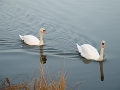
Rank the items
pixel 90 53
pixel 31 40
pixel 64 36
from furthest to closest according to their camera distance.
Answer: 1. pixel 64 36
2. pixel 31 40
3. pixel 90 53

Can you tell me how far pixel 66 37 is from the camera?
46.7ft

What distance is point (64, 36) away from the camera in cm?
1435

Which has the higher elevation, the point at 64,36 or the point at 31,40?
the point at 64,36

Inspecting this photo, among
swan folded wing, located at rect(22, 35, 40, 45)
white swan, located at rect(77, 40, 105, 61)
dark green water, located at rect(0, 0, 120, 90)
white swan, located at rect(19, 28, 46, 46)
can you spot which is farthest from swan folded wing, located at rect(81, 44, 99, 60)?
swan folded wing, located at rect(22, 35, 40, 45)

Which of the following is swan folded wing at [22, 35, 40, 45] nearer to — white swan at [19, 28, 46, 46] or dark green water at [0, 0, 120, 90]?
white swan at [19, 28, 46, 46]

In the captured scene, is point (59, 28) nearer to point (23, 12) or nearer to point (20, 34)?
point (20, 34)

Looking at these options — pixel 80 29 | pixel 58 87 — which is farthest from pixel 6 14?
pixel 58 87

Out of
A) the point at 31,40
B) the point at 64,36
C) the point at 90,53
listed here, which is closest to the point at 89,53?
the point at 90,53

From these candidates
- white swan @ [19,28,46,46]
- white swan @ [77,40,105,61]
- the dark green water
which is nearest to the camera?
the dark green water

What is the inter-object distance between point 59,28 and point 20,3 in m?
5.75

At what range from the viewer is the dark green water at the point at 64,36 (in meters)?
10.5

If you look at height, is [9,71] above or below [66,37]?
below

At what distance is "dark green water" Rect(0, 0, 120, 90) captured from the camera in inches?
414

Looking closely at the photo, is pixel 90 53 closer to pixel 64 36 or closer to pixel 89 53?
pixel 89 53
